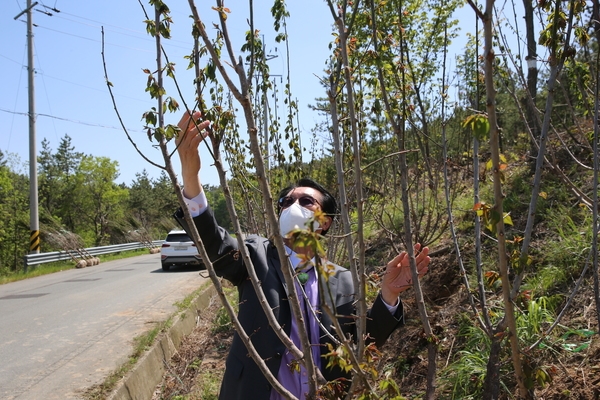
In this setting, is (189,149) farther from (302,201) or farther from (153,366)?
(153,366)

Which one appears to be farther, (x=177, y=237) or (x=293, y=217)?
(x=177, y=237)

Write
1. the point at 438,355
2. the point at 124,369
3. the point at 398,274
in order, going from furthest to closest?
the point at 124,369 < the point at 438,355 < the point at 398,274

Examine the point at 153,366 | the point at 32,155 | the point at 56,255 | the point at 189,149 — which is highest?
the point at 32,155

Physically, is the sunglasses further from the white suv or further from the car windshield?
the car windshield

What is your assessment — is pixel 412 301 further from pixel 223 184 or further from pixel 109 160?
pixel 109 160

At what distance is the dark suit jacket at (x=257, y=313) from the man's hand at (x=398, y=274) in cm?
5

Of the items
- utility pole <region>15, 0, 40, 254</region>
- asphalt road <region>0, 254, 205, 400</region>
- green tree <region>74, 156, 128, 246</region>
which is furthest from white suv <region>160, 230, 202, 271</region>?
green tree <region>74, 156, 128, 246</region>

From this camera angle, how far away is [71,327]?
7.44 metres

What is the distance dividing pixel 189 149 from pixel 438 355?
3227mm

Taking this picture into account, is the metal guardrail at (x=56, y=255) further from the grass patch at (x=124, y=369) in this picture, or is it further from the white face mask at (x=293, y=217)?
the white face mask at (x=293, y=217)

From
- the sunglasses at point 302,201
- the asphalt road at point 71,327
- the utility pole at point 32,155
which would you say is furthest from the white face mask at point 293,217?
the utility pole at point 32,155

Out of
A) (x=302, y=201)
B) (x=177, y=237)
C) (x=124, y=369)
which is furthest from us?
(x=177, y=237)

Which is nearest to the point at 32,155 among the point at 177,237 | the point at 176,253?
the point at 177,237

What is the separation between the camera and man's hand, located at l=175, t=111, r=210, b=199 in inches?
65.7
